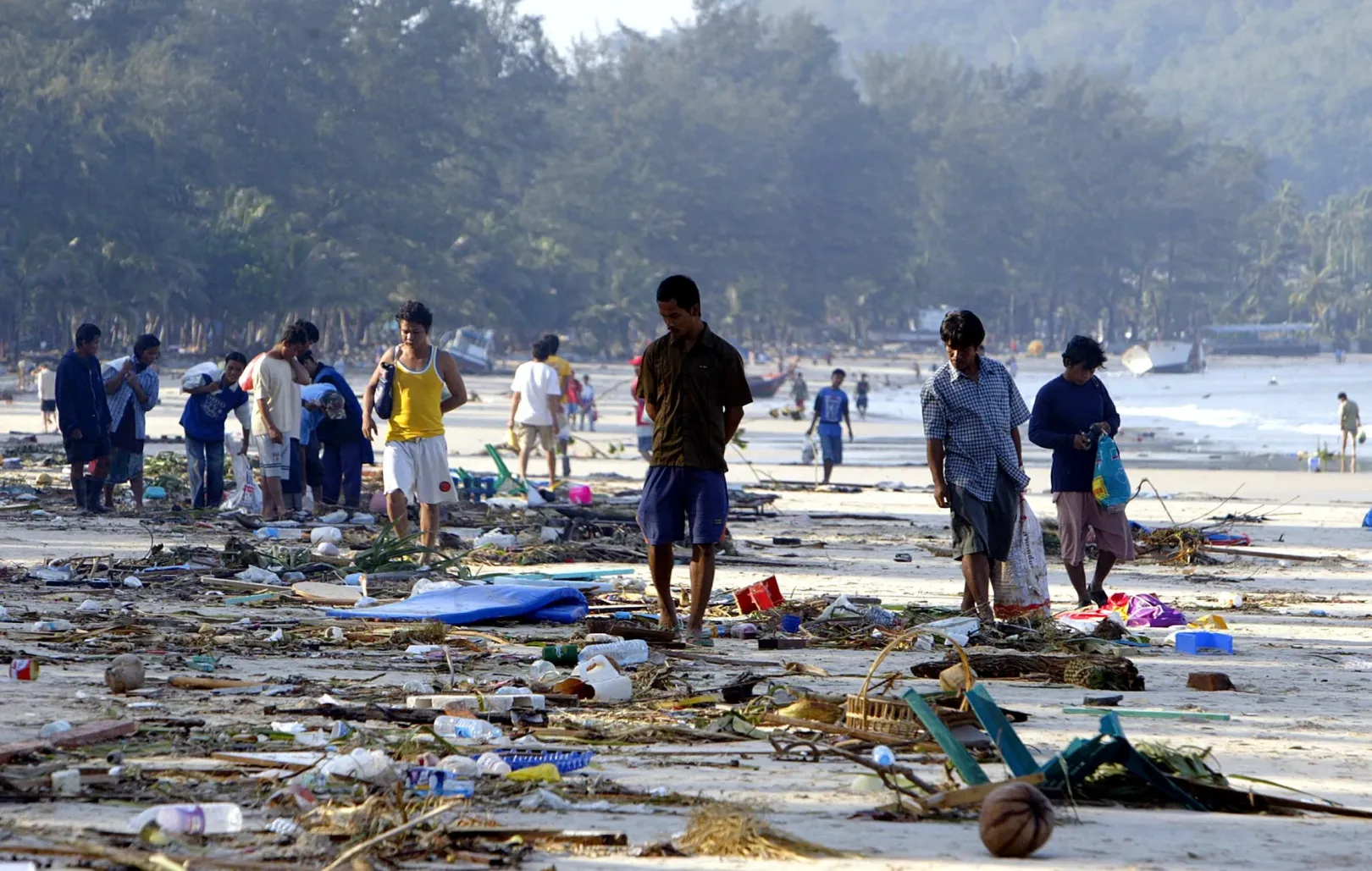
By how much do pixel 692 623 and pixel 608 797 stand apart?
341 cm

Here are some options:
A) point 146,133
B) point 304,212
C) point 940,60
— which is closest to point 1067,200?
point 940,60

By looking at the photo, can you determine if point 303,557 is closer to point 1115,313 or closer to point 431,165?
point 431,165

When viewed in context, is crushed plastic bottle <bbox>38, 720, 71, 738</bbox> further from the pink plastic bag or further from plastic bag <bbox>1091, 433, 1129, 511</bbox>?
the pink plastic bag

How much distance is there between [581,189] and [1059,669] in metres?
87.8

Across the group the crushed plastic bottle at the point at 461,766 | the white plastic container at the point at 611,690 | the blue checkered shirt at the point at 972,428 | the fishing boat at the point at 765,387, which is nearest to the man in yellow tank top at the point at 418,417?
the blue checkered shirt at the point at 972,428

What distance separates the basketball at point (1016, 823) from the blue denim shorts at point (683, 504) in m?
3.91

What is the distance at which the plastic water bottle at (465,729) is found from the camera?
5422 mm

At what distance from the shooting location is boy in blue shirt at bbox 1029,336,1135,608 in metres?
9.36

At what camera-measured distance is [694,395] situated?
8.02 m

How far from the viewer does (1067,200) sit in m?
130

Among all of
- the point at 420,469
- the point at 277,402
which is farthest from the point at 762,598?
the point at 277,402

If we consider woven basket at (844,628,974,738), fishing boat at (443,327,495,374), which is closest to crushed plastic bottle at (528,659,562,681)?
woven basket at (844,628,974,738)

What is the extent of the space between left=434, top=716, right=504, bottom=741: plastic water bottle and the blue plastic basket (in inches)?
9.3

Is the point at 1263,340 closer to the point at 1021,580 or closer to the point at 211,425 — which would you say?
the point at 211,425
